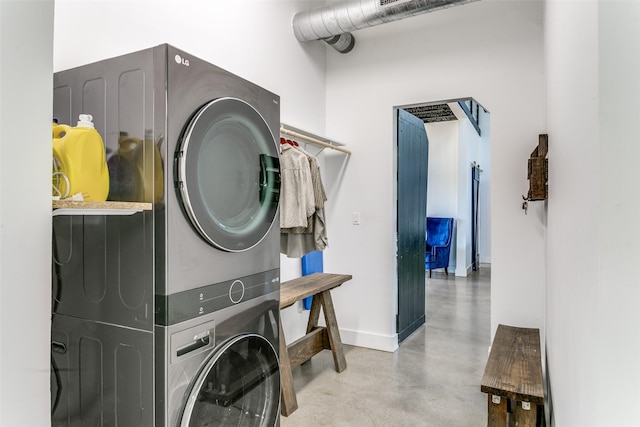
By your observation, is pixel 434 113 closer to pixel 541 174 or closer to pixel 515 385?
pixel 541 174

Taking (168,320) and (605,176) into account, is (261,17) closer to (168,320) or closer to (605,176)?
(168,320)

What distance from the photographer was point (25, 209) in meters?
0.79

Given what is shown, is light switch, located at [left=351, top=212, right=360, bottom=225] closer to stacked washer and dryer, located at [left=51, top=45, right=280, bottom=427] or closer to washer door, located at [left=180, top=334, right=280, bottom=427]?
washer door, located at [left=180, top=334, right=280, bottom=427]

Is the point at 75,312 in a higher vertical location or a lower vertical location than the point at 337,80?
lower

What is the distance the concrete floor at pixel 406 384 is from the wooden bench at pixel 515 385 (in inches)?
18.6

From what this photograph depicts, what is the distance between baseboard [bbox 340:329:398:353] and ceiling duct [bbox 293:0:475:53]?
2.64 metres

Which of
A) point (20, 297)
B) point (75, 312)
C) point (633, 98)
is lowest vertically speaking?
point (75, 312)

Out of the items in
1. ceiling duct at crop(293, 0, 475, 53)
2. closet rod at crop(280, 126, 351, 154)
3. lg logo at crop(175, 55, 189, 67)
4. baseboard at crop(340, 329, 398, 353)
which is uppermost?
ceiling duct at crop(293, 0, 475, 53)

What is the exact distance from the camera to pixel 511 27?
300 centimetres

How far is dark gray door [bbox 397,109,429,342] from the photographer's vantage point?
372 cm

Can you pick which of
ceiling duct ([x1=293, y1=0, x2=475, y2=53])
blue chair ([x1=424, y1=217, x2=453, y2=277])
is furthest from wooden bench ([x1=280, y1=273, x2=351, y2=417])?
blue chair ([x1=424, y1=217, x2=453, y2=277])

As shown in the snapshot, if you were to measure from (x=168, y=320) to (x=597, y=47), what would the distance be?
1.29m

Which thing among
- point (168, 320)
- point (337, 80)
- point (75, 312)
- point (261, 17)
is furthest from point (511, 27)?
point (75, 312)

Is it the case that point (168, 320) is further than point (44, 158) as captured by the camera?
Yes
